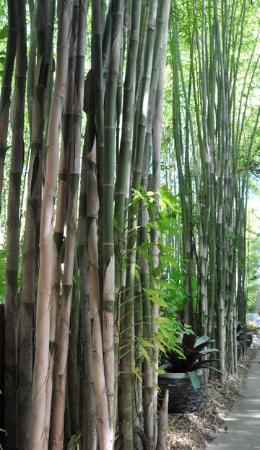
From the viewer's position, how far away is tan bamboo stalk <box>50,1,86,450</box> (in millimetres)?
1382

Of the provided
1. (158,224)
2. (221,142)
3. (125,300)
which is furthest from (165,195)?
(221,142)

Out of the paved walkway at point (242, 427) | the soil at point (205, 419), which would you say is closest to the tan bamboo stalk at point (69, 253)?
the soil at point (205, 419)

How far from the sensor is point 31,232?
1433 mm

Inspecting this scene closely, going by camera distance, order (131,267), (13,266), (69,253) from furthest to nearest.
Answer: (131,267)
(13,266)
(69,253)

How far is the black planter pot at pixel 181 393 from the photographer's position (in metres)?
2.91

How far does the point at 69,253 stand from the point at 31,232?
4.7 inches

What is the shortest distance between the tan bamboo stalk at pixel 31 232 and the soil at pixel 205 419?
96 cm

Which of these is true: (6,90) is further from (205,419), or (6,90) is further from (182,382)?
(205,419)

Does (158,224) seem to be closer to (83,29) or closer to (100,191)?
(100,191)

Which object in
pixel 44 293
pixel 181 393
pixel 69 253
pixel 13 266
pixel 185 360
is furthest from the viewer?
pixel 185 360

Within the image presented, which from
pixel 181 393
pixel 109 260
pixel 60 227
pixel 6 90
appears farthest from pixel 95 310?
pixel 181 393

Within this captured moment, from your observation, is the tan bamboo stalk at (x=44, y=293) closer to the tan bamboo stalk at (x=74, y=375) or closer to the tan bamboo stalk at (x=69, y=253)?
the tan bamboo stalk at (x=69, y=253)

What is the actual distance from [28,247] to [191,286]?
2814 millimetres

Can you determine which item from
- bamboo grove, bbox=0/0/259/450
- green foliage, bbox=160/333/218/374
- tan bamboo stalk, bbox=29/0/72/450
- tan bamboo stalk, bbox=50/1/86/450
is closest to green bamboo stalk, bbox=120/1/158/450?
bamboo grove, bbox=0/0/259/450
